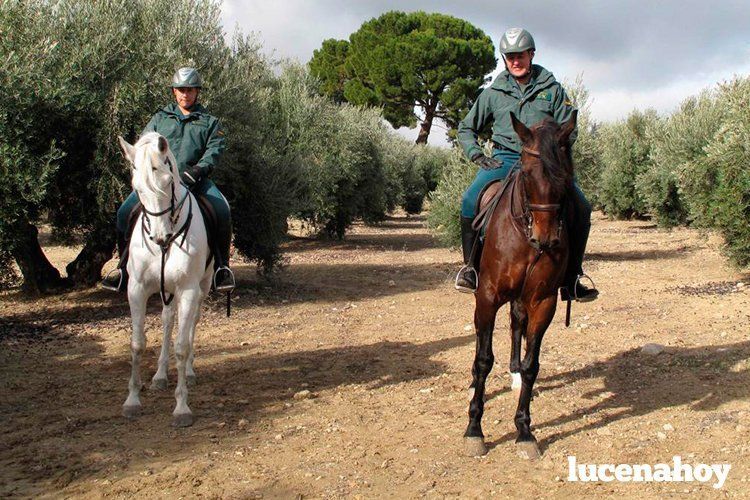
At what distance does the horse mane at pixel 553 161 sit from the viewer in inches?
175

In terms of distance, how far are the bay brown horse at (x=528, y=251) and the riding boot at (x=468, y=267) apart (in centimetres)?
18

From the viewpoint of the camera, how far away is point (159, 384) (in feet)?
21.4

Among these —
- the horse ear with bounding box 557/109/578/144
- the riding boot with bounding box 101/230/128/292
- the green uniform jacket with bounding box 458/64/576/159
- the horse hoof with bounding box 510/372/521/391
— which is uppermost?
the green uniform jacket with bounding box 458/64/576/159

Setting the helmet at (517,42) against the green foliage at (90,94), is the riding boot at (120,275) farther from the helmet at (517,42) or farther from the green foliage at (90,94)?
the helmet at (517,42)

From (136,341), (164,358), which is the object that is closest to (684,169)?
(164,358)

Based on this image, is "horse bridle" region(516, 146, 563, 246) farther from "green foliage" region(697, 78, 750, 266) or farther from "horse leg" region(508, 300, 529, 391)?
"green foliage" region(697, 78, 750, 266)

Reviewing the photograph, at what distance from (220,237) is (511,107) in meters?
2.99

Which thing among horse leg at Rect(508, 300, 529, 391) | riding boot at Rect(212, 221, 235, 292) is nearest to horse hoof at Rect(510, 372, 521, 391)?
horse leg at Rect(508, 300, 529, 391)

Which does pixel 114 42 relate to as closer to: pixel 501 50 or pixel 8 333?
pixel 8 333

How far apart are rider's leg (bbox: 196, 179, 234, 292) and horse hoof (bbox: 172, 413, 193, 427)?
1362mm

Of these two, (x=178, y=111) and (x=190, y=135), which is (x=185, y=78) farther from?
(x=190, y=135)

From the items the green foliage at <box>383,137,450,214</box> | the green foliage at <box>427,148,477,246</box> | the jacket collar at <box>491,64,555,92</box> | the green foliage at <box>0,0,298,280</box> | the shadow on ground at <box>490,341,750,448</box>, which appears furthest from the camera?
the green foliage at <box>383,137,450,214</box>

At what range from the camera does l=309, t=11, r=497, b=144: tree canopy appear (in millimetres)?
43250

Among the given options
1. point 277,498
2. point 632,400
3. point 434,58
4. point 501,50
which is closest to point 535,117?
point 501,50
